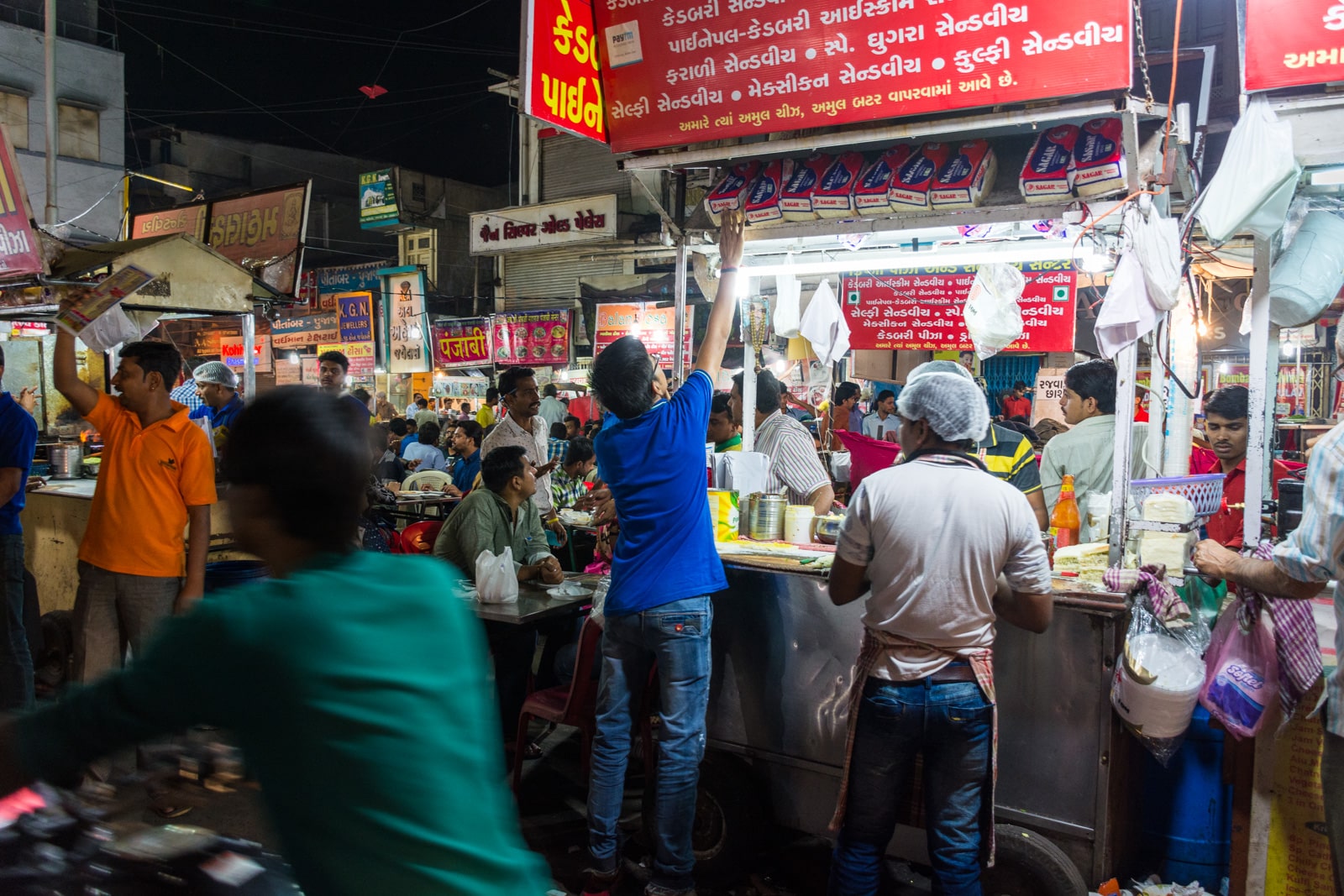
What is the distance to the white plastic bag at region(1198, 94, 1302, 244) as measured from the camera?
325 cm

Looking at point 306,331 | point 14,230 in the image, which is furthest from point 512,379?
point 306,331

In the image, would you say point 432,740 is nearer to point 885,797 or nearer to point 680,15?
point 885,797

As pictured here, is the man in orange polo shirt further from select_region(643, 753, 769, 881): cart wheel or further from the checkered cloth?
the checkered cloth

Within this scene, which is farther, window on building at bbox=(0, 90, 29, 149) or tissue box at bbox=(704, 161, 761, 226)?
window on building at bbox=(0, 90, 29, 149)

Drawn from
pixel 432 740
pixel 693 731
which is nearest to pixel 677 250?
pixel 693 731

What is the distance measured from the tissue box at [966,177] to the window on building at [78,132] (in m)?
25.6

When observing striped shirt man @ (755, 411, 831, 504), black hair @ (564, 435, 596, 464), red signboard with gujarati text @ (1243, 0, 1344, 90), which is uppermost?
red signboard with gujarati text @ (1243, 0, 1344, 90)

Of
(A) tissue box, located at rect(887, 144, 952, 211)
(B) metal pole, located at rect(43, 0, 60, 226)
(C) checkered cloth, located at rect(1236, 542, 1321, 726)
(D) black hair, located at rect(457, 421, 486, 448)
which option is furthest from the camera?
(D) black hair, located at rect(457, 421, 486, 448)

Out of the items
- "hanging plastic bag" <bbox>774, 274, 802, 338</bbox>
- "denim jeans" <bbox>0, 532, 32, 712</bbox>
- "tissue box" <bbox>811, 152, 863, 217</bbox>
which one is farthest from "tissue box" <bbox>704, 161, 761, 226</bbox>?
"denim jeans" <bbox>0, 532, 32, 712</bbox>

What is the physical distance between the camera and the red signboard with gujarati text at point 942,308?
8.61 m

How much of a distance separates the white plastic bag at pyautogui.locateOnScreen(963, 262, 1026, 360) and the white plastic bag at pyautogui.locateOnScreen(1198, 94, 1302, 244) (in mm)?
1510

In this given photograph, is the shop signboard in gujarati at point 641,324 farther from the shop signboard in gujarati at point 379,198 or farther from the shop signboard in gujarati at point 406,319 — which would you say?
the shop signboard in gujarati at point 379,198

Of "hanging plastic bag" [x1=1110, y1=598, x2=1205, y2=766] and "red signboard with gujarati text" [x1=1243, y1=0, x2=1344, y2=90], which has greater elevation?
"red signboard with gujarati text" [x1=1243, y1=0, x2=1344, y2=90]

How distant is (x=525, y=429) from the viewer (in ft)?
23.9
